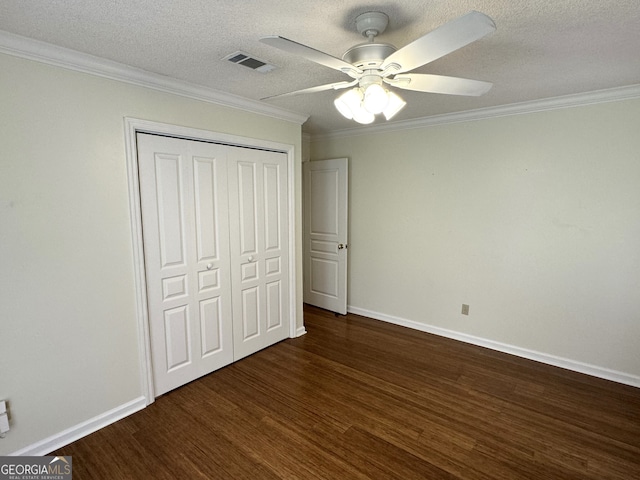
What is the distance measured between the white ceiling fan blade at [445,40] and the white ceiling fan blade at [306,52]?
7.2 inches

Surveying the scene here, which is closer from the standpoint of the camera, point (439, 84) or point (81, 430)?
point (439, 84)

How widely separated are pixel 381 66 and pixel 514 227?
2338 millimetres

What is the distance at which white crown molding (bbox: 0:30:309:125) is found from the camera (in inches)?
68.6

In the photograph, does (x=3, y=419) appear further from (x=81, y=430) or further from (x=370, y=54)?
(x=370, y=54)

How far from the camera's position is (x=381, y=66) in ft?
4.99

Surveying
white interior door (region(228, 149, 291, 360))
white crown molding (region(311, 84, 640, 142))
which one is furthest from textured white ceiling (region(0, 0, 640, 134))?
white interior door (region(228, 149, 291, 360))

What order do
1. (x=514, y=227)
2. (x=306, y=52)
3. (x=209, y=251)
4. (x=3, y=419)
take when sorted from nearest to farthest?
(x=306, y=52) → (x=3, y=419) → (x=209, y=251) → (x=514, y=227)

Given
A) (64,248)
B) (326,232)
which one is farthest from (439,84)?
(326,232)

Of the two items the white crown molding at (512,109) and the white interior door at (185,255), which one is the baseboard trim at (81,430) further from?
the white crown molding at (512,109)

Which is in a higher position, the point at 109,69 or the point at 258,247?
the point at 109,69

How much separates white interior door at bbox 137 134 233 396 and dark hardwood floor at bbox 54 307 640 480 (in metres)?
0.26

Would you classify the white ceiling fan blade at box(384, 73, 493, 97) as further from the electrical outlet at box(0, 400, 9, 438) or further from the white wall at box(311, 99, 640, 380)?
the electrical outlet at box(0, 400, 9, 438)

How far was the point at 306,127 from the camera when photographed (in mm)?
3990

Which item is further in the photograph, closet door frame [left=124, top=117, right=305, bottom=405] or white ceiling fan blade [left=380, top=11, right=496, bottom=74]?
closet door frame [left=124, top=117, right=305, bottom=405]
